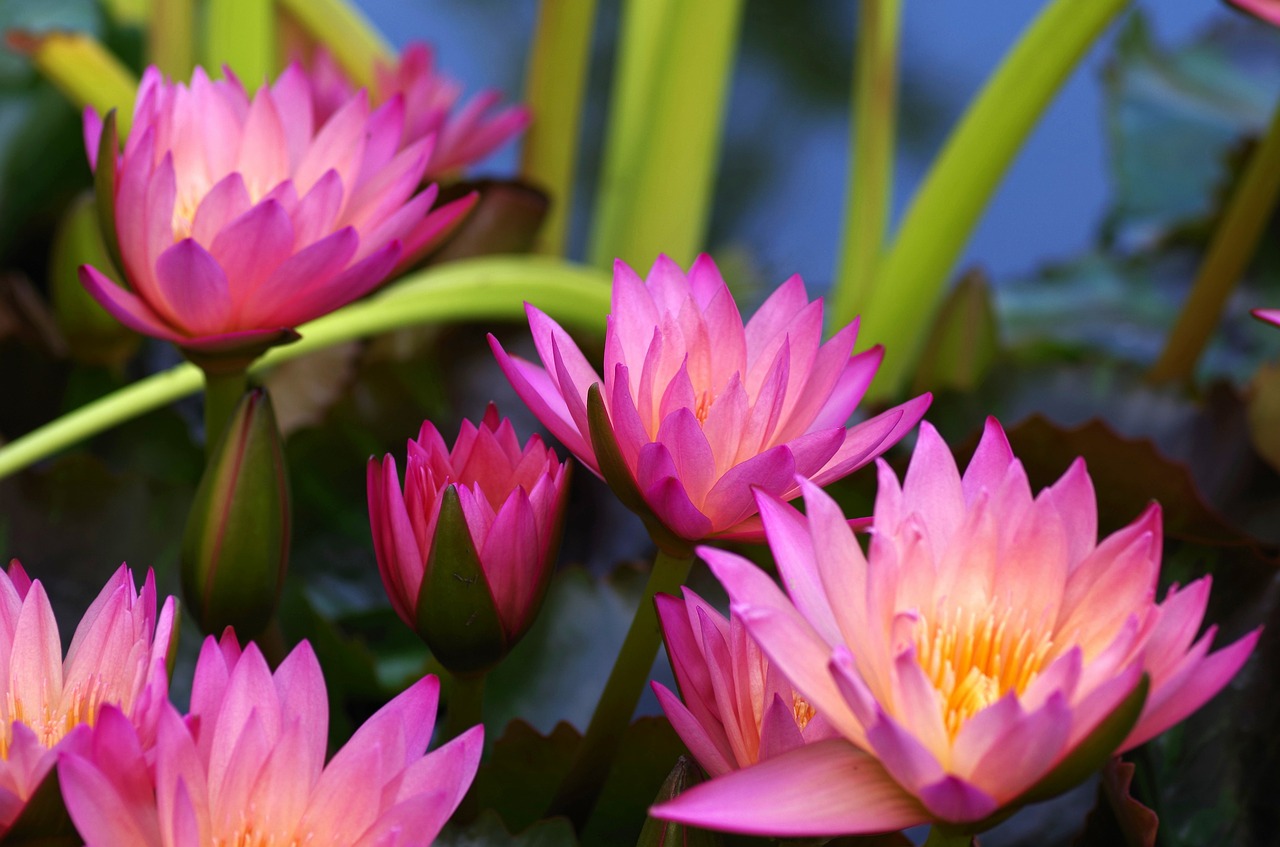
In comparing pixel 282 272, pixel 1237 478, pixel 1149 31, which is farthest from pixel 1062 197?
pixel 282 272

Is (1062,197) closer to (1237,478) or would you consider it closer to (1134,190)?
(1134,190)

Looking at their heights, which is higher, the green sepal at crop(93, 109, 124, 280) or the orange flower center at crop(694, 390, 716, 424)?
the green sepal at crop(93, 109, 124, 280)

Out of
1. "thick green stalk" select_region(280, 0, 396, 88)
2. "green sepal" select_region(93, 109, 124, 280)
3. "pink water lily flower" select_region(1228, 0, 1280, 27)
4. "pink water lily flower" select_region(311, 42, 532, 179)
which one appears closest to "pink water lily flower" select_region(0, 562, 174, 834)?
"green sepal" select_region(93, 109, 124, 280)

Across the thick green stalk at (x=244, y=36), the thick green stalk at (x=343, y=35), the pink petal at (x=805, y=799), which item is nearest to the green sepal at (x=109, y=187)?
the pink petal at (x=805, y=799)

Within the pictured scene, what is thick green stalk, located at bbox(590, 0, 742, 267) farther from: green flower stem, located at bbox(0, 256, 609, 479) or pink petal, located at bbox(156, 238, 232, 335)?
pink petal, located at bbox(156, 238, 232, 335)

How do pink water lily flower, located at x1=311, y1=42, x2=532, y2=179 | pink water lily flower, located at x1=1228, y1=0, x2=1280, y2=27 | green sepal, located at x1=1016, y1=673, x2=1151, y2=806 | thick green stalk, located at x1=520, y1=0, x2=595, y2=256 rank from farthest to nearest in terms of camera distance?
thick green stalk, located at x1=520, y1=0, x2=595, y2=256 < pink water lily flower, located at x1=311, y1=42, x2=532, y2=179 < pink water lily flower, located at x1=1228, y1=0, x2=1280, y2=27 < green sepal, located at x1=1016, y1=673, x2=1151, y2=806

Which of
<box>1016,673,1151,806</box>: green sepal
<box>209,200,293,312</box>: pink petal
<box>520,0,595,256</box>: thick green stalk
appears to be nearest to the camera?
<box>1016,673,1151,806</box>: green sepal
